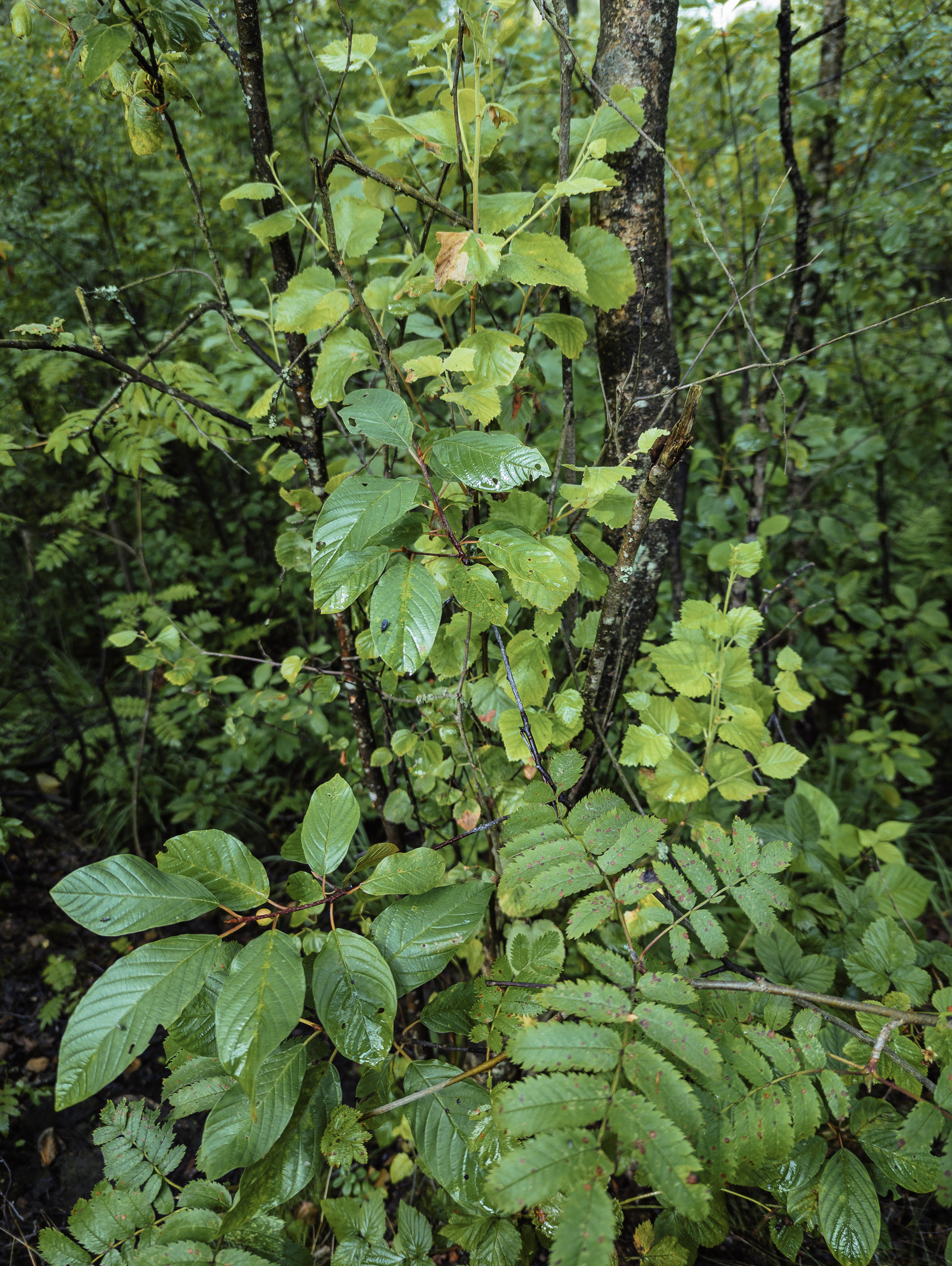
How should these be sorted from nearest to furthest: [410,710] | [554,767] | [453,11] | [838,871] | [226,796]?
1. [554,767]
2. [453,11]
3. [838,871]
4. [410,710]
5. [226,796]

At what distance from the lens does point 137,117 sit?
1157 mm

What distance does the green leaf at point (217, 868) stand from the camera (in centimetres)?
90

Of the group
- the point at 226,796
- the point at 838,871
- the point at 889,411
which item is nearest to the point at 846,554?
the point at 889,411

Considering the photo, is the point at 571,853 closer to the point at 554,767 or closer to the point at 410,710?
the point at 554,767

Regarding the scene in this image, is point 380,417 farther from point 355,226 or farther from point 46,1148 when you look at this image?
point 46,1148

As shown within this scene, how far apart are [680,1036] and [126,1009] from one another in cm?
70

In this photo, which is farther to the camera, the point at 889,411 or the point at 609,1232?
the point at 889,411

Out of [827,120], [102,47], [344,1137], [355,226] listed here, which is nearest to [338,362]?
[355,226]

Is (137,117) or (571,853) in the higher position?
(137,117)

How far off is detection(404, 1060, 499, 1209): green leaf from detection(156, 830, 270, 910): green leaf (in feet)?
1.40

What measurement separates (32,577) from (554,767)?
11.9ft

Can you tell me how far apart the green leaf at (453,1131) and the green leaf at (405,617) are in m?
0.71

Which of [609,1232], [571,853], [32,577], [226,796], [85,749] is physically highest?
[32,577]

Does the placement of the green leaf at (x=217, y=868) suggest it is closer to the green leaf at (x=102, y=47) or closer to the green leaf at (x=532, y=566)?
the green leaf at (x=532, y=566)
